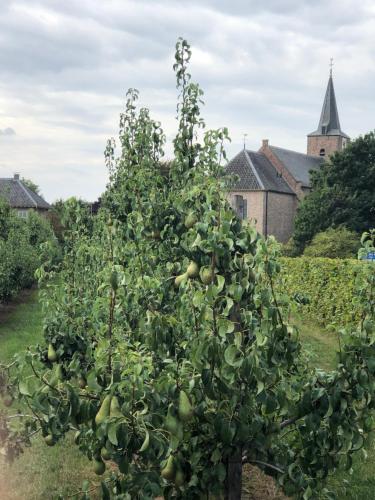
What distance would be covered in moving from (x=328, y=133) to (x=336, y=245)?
3665cm

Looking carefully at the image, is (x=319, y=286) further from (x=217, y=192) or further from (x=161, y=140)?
(x=217, y=192)

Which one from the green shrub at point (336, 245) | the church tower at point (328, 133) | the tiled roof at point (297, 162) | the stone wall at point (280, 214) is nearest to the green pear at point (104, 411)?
the green shrub at point (336, 245)

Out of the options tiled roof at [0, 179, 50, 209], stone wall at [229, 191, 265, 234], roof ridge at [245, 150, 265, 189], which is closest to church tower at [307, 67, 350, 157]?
roof ridge at [245, 150, 265, 189]

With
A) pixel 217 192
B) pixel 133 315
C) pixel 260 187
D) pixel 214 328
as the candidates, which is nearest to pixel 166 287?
pixel 133 315

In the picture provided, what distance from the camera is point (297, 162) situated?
198 ft

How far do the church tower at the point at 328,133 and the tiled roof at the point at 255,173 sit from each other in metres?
13.4

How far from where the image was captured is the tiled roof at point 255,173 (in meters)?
53.4

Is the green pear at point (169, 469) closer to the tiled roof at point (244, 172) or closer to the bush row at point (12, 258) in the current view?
the bush row at point (12, 258)

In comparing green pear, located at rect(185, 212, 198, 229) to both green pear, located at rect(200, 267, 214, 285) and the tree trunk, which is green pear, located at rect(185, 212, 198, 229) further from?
the tree trunk

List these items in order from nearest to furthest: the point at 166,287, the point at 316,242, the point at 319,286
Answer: the point at 166,287 → the point at 319,286 → the point at 316,242

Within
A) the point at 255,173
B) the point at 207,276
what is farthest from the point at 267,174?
the point at 207,276

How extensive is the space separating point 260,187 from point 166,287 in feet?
161

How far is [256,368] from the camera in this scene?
2938 millimetres

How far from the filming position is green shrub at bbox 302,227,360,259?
111 feet
